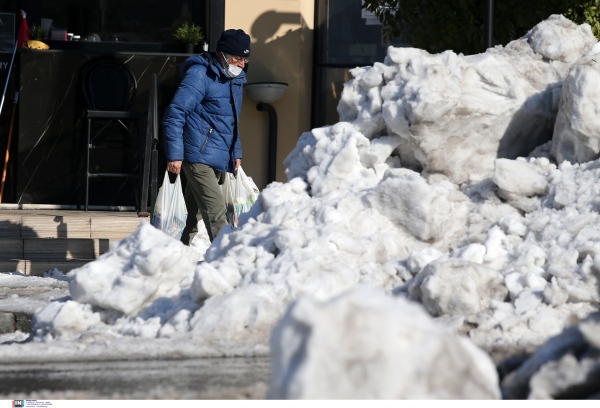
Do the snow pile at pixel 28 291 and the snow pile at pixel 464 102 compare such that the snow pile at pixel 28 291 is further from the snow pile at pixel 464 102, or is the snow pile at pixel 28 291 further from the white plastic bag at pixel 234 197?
the snow pile at pixel 464 102

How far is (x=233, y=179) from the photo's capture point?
4.71 m

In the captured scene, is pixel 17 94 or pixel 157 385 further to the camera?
pixel 17 94

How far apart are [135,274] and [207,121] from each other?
1886 millimetres

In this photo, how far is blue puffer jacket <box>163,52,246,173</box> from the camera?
4.34 m

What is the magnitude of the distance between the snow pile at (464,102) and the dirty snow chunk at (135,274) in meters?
1.44

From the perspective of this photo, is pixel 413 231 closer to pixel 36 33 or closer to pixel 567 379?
pixel 567 379

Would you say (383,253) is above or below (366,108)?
below

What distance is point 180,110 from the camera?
172 inches

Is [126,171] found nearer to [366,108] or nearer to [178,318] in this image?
[366,108]

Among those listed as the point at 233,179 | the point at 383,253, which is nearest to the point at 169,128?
the point at 233,179

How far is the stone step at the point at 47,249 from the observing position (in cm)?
516

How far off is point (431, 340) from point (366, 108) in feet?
8.61

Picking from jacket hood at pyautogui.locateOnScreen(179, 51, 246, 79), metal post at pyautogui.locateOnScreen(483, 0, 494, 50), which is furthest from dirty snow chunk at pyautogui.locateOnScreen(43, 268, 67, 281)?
metal post at pyautogui.locateOnScreen(483, 0, 494, 50)

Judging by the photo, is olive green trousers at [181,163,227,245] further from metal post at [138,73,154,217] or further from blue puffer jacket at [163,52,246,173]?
metal post at [138,73,154,217]
